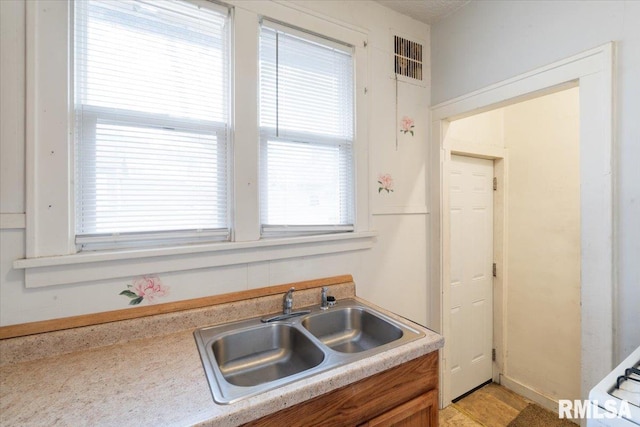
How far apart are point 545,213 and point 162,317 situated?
2791 mm

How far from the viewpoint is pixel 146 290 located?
4.16 feet

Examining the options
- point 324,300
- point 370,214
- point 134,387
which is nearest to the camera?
point 134,387

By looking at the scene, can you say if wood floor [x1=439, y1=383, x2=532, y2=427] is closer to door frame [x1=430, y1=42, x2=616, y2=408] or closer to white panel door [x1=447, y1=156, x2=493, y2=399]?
white panel door [x1=447, y1=156, x2=493, y2=399]

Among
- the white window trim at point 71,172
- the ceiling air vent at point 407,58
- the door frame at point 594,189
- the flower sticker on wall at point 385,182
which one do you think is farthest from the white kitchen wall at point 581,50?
the white window trim at point 71,172

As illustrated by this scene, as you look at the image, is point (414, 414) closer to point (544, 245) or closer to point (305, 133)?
point (305, 133)

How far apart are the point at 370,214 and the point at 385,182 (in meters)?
0.26

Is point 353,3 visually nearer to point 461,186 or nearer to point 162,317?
point 461,186

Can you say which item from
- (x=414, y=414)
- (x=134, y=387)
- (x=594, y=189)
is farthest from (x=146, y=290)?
(x=594, y=189)

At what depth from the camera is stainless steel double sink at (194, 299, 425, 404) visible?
115 cm

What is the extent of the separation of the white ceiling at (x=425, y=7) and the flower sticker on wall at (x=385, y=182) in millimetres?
1141

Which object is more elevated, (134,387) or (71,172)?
(71,172)

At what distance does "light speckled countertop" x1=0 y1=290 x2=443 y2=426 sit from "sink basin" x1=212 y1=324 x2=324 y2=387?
18cm

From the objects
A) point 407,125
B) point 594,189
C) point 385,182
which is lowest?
point 594,189

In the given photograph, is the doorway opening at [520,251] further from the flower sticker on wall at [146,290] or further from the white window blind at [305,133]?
the flower sticker on wall at [146,290]
